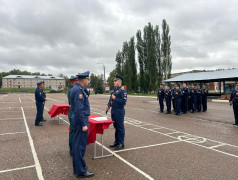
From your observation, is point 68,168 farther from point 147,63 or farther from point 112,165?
point 147,63

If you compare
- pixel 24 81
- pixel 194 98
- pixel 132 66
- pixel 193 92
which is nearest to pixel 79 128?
pixel 193 92

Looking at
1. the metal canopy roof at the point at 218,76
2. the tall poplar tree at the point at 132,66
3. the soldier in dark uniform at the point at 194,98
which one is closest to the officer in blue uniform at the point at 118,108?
the soldier in dark uniform at the point at 194,98

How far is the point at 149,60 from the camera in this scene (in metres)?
43.1

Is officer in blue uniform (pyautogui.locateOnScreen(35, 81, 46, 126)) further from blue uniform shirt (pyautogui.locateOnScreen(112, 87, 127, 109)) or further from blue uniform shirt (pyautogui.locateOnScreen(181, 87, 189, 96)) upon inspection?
blue uniform shirt (pyautogui.locateOnScreen(181, 87, 189, 96))

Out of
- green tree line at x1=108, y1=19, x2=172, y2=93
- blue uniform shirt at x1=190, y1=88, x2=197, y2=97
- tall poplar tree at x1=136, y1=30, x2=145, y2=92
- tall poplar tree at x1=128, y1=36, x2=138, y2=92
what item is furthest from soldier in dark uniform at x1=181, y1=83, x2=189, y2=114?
tall poplar tree at x1=128, y1=36, x2=138, y2=92

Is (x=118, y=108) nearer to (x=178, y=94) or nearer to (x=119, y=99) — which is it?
(x=119, y=99)

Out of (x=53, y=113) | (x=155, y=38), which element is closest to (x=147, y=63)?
(x=155, y=38)

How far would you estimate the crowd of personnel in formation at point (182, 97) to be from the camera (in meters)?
12.0

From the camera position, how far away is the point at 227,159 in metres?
4.47

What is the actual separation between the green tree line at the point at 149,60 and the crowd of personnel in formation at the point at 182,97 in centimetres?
2455

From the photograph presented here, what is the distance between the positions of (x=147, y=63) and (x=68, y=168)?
41.4 meters

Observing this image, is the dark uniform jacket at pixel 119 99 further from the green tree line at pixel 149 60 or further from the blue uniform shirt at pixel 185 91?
the green tree line at pixel 149 60

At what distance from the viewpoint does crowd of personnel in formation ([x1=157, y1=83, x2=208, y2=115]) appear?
12.0m

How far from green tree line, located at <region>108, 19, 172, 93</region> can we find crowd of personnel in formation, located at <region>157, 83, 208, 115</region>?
24.6 metres
